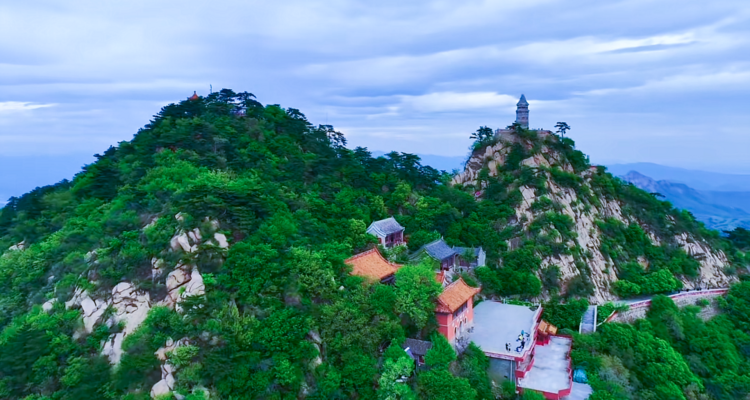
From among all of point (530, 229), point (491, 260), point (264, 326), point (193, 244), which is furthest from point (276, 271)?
point (530, 229)

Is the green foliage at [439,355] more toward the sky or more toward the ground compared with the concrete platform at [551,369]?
more toward the sky

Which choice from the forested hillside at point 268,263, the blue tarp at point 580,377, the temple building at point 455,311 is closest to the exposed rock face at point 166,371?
the forested hillside at point 268,263

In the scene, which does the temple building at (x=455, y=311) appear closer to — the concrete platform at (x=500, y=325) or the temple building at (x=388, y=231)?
the concrete platform at (x=500, y=325)

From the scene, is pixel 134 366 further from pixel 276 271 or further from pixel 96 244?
pixel 96 244

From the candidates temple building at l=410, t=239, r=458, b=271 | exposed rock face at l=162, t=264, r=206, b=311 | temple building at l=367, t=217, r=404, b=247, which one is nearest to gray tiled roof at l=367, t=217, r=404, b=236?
temple building at l=367, t=217, r=404, b=247

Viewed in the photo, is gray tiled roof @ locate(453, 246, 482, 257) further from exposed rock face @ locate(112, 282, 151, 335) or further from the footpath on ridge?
exposed rock face @ locate(112, 282, 151, 335)
